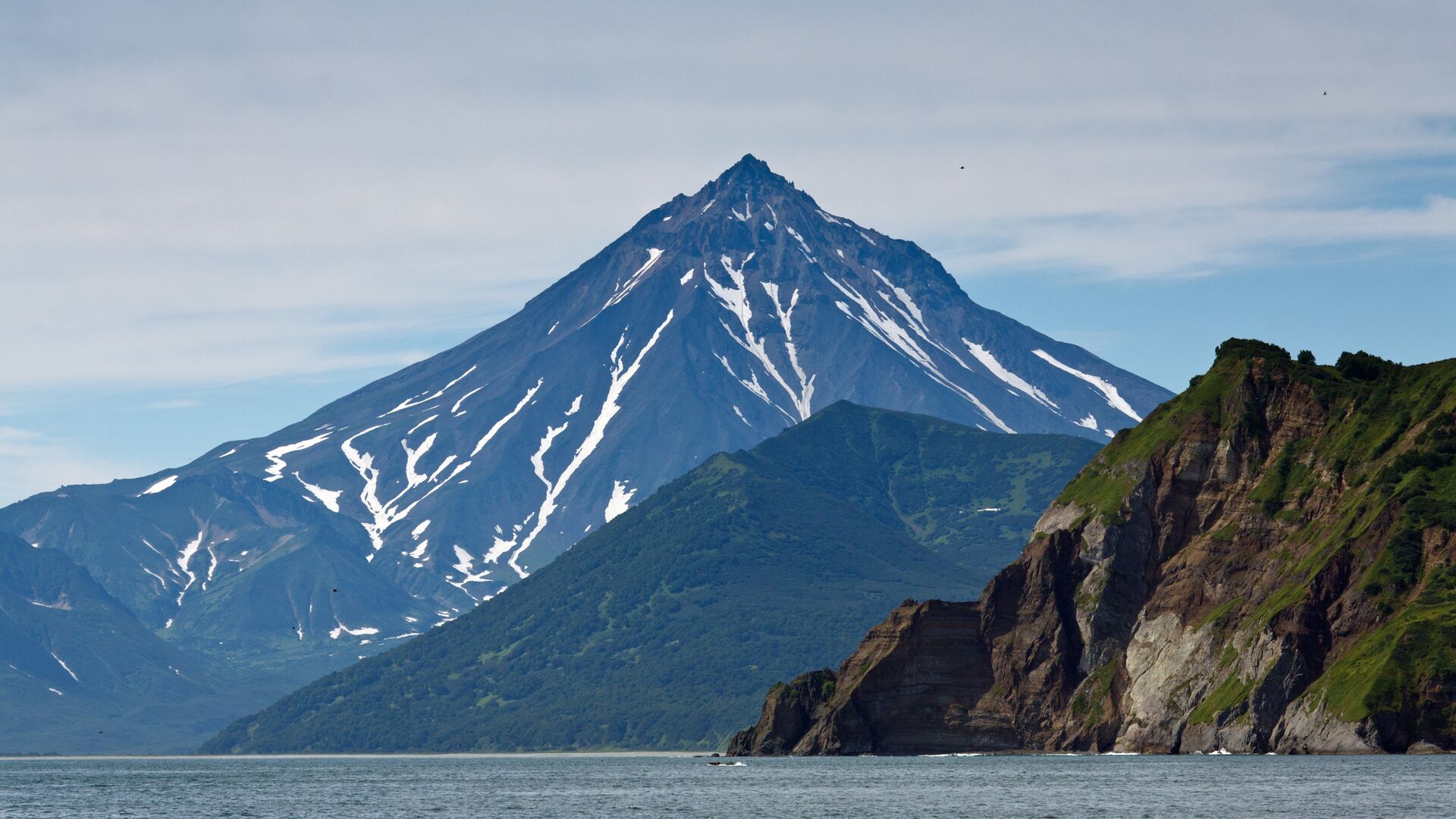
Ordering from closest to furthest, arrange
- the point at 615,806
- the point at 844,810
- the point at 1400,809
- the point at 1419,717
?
the point at 1400,809 → the point at 844,810 → the point at 615,806 → the point at 1419,717

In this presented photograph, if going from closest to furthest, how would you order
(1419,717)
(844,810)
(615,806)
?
(844,810) → (615,806) → (1419,717)

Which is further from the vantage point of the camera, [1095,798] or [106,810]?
[106,810]

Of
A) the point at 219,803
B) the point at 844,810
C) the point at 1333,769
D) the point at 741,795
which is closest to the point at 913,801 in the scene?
the point at 844,810

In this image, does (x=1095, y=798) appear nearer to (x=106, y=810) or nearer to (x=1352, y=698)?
(x=1352, y=698)

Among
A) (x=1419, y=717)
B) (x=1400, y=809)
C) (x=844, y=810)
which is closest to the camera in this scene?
(x=1400, y=809)

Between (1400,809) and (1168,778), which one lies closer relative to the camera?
(1400,809)

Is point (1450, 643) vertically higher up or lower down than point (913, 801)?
higher up

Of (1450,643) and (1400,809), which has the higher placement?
(1450,643)

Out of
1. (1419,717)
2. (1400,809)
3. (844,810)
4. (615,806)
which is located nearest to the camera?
(1400,809)

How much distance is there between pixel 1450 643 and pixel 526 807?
86.8 metres

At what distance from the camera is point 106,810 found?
183125mm

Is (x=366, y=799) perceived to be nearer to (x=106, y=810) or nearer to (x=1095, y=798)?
(x=106, y=810)

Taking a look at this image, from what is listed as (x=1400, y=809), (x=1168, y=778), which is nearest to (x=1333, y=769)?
(x=1168, y=778)

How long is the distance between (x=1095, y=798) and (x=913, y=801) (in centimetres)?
1497
